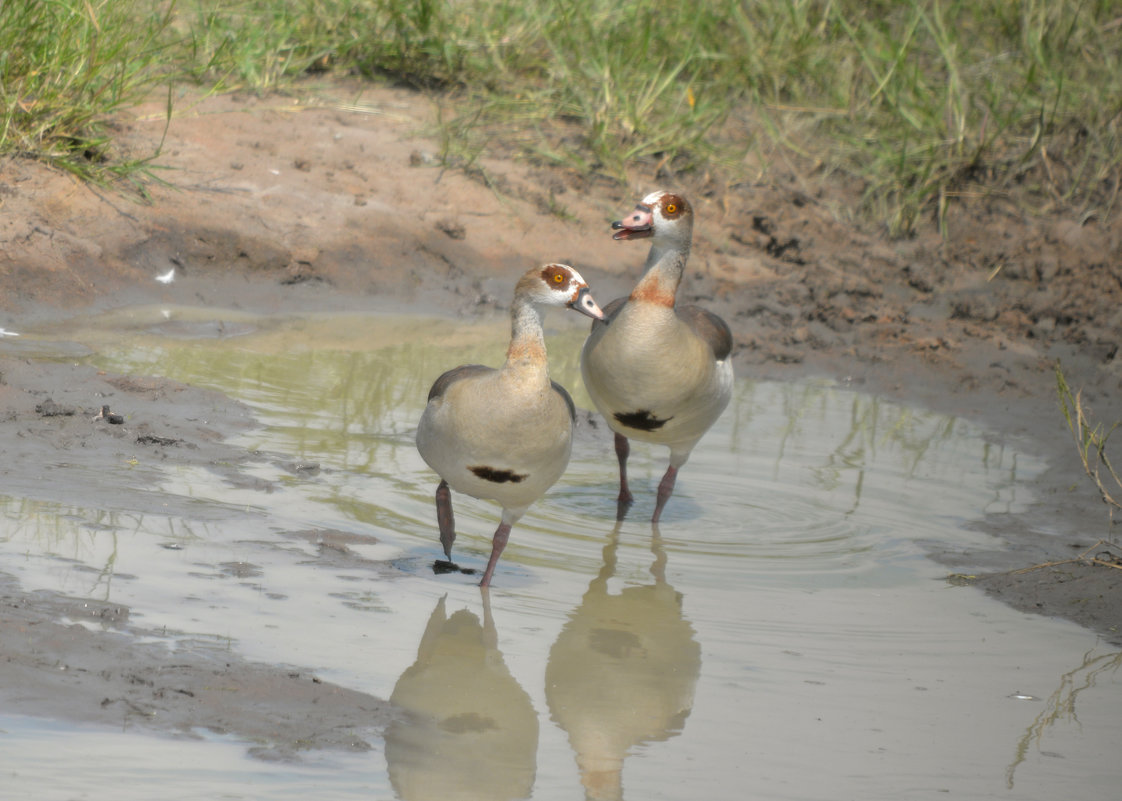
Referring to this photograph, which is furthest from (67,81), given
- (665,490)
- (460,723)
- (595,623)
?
(460,723)

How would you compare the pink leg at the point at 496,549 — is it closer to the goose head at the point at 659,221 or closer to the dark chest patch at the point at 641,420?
the dark chest patch at the point at 641,420

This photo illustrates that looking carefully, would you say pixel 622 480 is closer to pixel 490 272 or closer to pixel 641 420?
pixel 641 420

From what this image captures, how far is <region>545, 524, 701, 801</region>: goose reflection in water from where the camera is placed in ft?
13.0

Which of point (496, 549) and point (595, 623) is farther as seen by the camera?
point (496, 549)

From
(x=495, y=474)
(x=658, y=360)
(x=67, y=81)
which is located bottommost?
(x=495, y=474)

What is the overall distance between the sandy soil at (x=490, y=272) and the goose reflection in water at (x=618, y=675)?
1496 mm

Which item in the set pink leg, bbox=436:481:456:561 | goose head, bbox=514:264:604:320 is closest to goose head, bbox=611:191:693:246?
goose head, bbox=514:264:604:320

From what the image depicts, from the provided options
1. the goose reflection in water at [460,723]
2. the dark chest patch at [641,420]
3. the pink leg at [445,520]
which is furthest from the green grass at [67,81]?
the goose reflection in water at [460,723]

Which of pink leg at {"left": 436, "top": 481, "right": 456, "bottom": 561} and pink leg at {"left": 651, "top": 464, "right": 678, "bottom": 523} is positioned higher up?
pink leg at {"left": 436, "top": 481, "right": 456, "bottom": 561}

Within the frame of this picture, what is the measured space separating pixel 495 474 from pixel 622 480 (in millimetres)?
1833

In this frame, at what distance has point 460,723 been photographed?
3.98m

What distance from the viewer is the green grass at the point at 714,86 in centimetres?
1120

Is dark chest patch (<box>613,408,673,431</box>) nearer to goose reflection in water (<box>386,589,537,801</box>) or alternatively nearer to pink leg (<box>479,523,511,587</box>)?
pink leg (<box>479,523,511,587</box>)

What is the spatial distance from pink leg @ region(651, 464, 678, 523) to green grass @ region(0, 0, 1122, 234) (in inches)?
183
